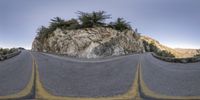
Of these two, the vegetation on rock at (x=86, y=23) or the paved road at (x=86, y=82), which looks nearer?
the paved road at (x=86, y=82)

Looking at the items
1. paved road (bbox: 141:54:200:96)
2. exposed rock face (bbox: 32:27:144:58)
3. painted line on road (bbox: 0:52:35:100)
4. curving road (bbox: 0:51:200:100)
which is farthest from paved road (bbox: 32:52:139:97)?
exposed rock face (bbox: 32:27:144:58)

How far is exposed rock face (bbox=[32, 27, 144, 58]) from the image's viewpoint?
140ft

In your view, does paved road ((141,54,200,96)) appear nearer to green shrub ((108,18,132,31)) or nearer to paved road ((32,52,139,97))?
paved road ((32,52,139,97))

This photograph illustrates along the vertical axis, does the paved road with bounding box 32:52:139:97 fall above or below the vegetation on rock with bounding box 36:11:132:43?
below

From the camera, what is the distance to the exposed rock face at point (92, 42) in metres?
42.8

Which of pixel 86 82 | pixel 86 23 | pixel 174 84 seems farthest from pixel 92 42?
pixel 174 84

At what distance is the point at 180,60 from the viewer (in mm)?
19172

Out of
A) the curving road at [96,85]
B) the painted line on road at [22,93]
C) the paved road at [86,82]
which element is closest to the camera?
the painted line on road at [22,93]

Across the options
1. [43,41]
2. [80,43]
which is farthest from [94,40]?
[43,41]

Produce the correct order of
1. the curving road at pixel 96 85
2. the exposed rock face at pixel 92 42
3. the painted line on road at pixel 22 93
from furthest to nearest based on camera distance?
the exposed rock face at pixel 92 42
the curving road at pixel 96 85
the painted line on road at pixel 22 93

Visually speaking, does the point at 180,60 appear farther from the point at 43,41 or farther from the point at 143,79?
the point at 43,41

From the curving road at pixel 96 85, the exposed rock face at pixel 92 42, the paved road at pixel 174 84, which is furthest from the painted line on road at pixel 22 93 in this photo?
the exposed rock face at pixel 92 42

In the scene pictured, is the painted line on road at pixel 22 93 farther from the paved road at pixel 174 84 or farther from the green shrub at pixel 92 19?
the green shrub at pixel 92 19

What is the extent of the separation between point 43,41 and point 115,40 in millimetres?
13994
